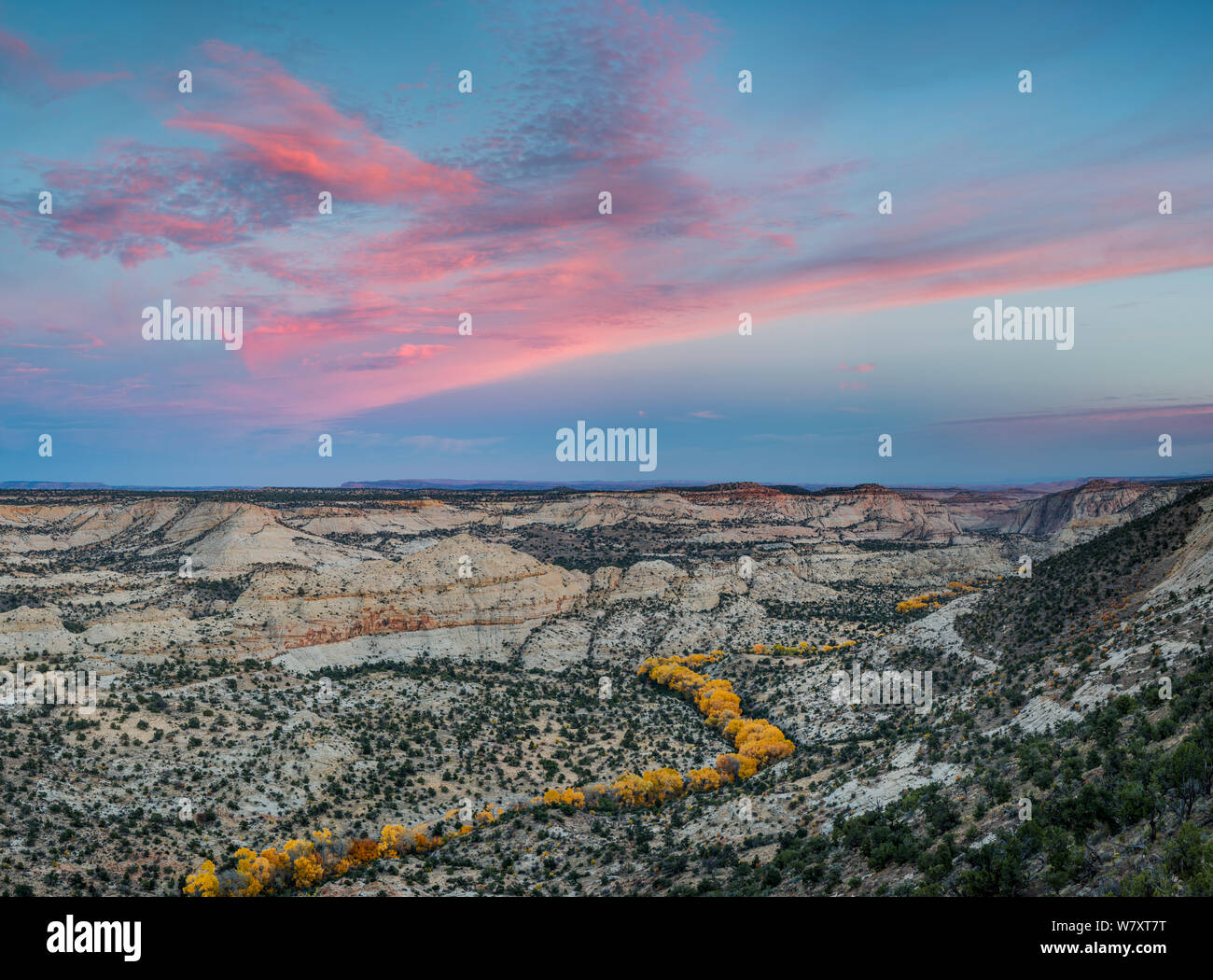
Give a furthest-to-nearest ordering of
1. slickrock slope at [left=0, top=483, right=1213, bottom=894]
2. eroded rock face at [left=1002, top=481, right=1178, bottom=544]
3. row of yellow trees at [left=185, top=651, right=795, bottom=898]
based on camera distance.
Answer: eroded rock face at [left=1002, top=481, right=1178, bottom=544] → row of yellow trees at [left=185, top=651, right=795, bottom=898] → slickrock slope at [left=0, top=483, right=1213, bottom=894]

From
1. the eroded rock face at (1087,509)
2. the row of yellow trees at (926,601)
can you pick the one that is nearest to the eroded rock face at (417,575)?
the eroded rock face at (1087,509)

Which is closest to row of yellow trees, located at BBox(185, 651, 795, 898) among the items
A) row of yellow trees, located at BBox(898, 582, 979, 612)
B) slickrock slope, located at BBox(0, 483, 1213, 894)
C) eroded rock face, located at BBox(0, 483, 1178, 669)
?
slickrock slope, located at BBox(0, 483, 1213, 894)

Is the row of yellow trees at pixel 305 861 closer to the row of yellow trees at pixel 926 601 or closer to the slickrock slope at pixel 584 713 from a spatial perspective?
the slickrock slope at pixel 584 713

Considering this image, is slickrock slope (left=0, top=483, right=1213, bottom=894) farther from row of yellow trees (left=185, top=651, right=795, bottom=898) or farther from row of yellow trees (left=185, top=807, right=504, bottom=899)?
row of yellow trees (left=185, top=807, right=504, bottom=899)

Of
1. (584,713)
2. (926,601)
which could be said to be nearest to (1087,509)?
(926,601)

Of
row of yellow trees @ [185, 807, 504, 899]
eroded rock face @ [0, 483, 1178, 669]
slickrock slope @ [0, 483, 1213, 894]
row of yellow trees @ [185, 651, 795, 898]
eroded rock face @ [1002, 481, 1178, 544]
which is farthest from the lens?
eroded rock face @ [1002, 481, 1178, 544]

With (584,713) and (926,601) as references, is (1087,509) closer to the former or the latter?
(926,601)
